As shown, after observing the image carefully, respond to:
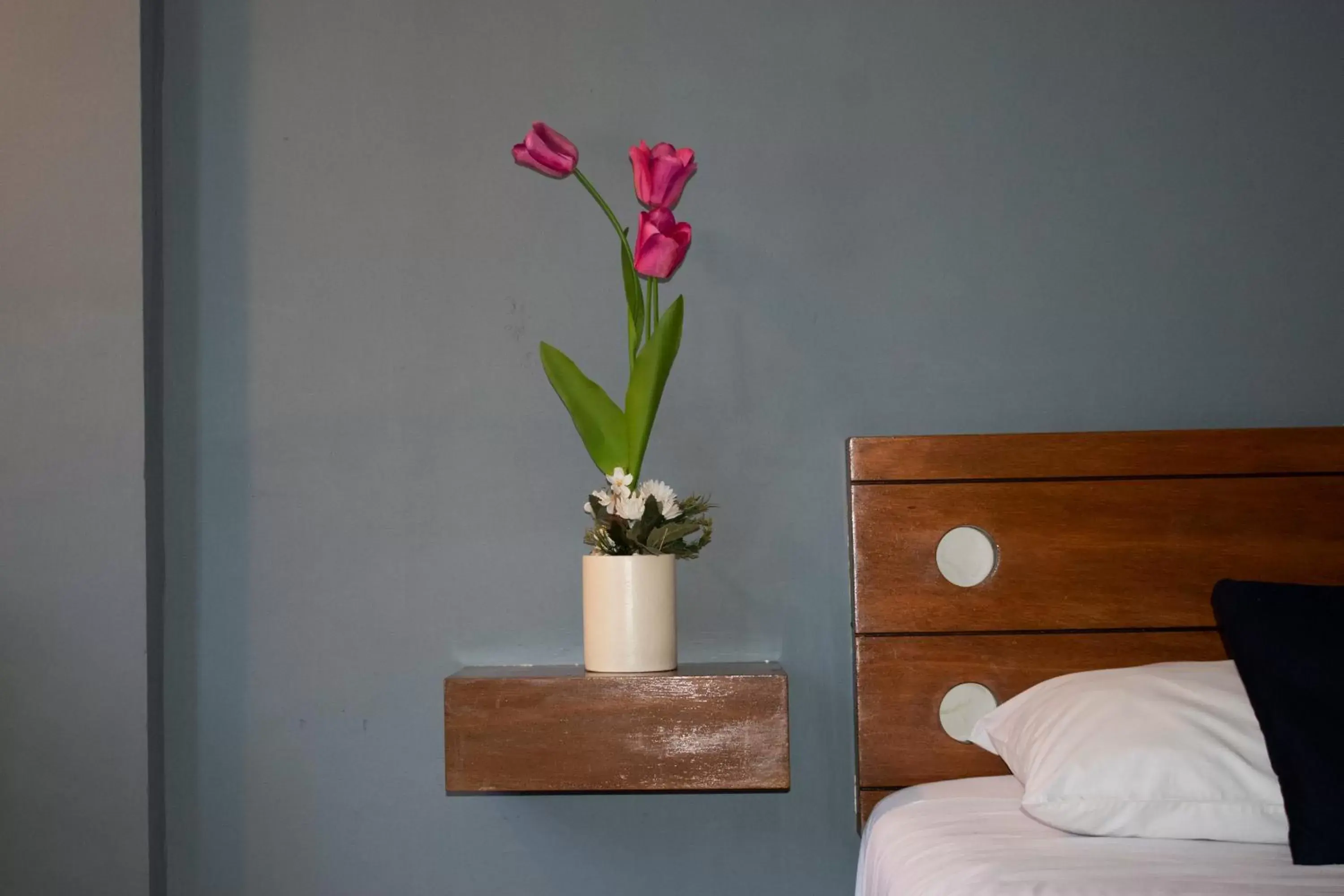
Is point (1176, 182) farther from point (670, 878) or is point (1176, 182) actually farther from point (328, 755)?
point (328, 755)

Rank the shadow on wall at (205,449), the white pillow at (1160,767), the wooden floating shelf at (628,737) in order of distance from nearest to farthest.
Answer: the white pillow at (1160,767), the wooden floating shelf at (628,737), the shadow on wall at (205,449)

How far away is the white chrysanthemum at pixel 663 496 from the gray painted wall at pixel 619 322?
0.18m

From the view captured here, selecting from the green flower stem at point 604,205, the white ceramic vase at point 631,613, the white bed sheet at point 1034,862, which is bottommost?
the white bed sheet at point 1034,862

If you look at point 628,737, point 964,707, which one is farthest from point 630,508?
point 964,707

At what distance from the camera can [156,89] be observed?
172cm

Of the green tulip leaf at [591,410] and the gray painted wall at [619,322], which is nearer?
the green tulip leaf at [591,410]

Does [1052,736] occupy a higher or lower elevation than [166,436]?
lower

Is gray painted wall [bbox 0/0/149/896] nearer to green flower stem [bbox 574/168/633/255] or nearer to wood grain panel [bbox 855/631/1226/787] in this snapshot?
green flower stem [bbox 574/168/633/255]

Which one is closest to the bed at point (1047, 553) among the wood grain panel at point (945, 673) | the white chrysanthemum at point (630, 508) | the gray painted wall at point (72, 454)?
the wood grain panel at point (945, 673)

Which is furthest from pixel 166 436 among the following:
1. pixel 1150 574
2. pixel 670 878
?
pixel 1150 574

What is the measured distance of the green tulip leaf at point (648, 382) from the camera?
1.55 meters

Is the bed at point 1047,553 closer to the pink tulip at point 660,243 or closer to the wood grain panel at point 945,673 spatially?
the wood grain panel at point 945,673

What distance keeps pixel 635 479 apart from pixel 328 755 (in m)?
0.63

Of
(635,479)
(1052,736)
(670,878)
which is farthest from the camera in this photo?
(670,878)
